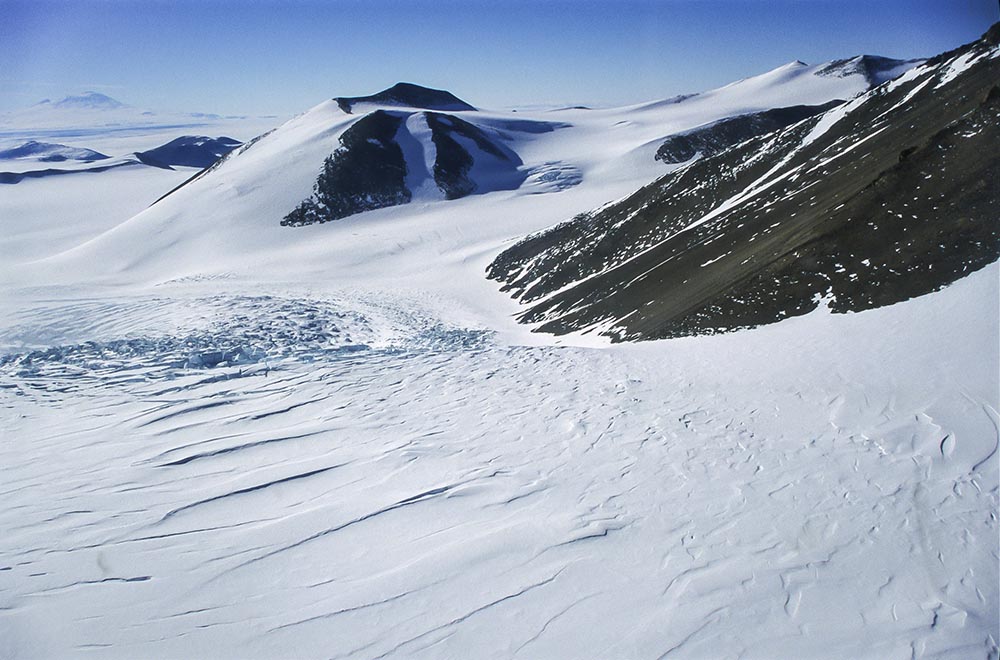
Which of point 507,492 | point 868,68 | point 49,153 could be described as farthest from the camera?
point 49,153

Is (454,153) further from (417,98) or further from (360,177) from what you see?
(417,98)

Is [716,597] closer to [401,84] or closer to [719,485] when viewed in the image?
[719,485]

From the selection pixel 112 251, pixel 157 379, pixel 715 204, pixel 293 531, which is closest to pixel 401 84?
pixel 112 251

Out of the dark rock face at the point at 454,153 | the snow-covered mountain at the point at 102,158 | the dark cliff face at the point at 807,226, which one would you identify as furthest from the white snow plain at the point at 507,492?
the snow-covered mountain at the point at 102,158

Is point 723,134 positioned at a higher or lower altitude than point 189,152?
lower

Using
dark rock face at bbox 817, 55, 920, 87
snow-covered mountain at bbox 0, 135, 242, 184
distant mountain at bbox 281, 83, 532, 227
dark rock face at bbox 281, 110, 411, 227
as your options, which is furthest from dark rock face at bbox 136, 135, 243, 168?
dark rock face at bbox 817, 55, 920, 87

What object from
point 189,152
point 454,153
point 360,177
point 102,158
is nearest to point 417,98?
point 454,153
